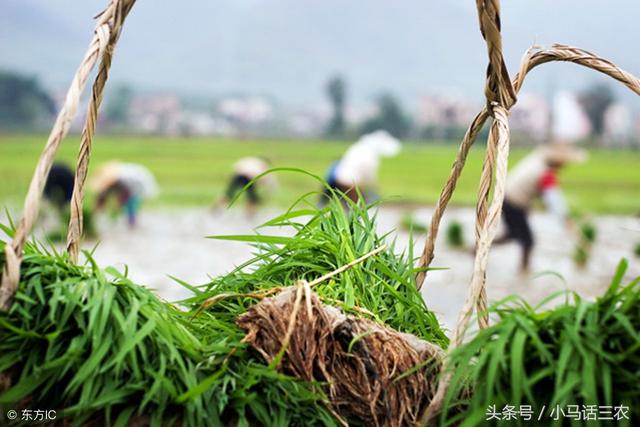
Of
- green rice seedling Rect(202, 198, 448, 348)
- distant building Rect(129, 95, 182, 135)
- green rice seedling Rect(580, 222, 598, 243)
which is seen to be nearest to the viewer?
green rice seedling Rect(202, 198, 448, 348)

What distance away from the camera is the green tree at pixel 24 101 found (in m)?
9.65

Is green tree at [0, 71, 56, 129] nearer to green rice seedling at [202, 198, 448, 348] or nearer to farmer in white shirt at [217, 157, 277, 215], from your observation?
farmer in white shirt at [217, 157, 277, 215]

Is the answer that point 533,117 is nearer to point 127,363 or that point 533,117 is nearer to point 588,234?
point 588,234

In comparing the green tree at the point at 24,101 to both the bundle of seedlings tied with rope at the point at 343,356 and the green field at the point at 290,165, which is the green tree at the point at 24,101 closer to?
the green field at the point at 290,165

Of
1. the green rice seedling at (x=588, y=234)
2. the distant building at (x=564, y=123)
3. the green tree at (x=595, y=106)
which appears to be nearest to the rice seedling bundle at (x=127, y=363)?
the green rice seedling at (x=588, y=234)

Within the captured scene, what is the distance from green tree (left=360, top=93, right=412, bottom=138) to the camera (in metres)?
10.8

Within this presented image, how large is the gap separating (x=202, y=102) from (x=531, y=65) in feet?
35.1

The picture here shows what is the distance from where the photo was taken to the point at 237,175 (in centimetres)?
644

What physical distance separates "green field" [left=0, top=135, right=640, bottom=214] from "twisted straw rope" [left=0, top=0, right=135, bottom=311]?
6269 millimetres

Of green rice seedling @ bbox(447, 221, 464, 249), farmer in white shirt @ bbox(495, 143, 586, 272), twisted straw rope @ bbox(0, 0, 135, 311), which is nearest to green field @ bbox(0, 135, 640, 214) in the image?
green rice seedling @ bbox(447, 221, 464, 249)

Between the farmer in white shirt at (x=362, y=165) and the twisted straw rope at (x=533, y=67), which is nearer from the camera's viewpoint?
the twisted straw rope at (x=533, y=67)

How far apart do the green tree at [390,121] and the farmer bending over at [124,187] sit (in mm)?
5227

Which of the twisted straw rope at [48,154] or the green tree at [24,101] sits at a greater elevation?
the green tree at [24,101]

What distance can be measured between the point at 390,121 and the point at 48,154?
1015cm
